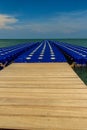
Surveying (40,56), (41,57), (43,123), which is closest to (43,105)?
(43,123)

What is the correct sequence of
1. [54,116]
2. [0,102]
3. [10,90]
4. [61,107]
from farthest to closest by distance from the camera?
[10,90] → [0,102] → [61,107] → [54,116]

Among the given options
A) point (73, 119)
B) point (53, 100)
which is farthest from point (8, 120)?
point (53, 100)

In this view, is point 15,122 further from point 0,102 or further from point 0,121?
point 0,102

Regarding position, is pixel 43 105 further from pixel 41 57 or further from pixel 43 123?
pixel 41 57

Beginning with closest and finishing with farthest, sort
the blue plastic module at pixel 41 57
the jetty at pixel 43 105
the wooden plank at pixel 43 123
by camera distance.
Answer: the wooden plank at pixel 43 123
the jetty at pixel 43 105
the blue plastic module at pixel 41 57

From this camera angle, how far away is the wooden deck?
5.96 metres

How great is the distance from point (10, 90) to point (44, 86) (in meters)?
1.48

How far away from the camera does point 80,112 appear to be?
6750 millimetres

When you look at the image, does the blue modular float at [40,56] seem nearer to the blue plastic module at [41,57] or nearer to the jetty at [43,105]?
the blue plastic module at [41,57]

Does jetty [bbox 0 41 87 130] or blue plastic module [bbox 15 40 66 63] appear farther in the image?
blue plastic module [bbox 15 40 66 63]

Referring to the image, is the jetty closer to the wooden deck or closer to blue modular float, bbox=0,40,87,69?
the wooden deck

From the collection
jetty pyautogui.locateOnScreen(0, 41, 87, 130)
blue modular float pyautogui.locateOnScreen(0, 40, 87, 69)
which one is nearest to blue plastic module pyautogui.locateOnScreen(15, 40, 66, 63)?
blue modular float pyautogui.locateOnScreen(0, 40, 87, 69)

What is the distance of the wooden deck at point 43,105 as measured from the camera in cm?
596

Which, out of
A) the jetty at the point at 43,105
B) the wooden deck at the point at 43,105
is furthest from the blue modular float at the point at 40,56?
the wooden deck at the point at 43,105
